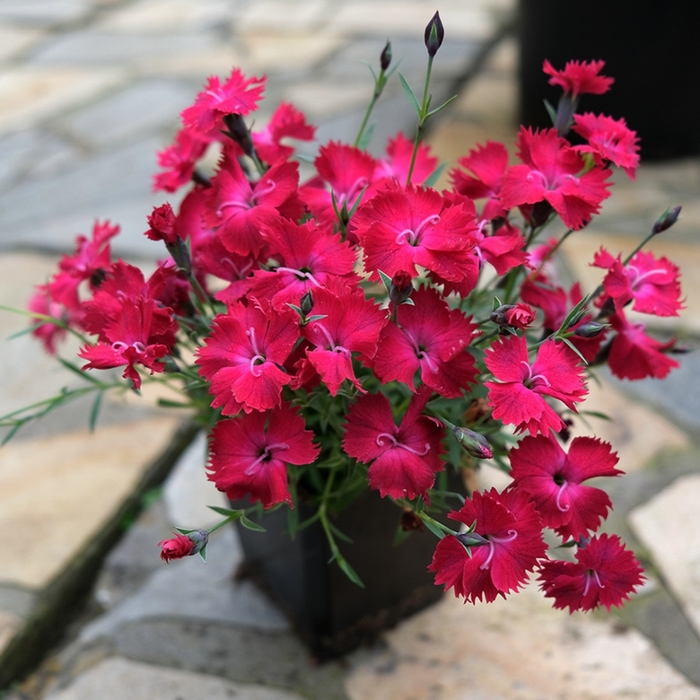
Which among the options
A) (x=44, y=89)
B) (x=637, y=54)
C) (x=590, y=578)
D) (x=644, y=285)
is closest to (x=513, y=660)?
(x=590, y=578)

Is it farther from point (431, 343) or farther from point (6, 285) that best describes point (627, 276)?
point (6, 285)

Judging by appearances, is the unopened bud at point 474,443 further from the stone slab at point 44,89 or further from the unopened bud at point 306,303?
the stone slab at point 44,89

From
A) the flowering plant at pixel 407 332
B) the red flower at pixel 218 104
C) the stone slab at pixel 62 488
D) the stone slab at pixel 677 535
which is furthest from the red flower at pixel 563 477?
the stone slab at pixel 62 488

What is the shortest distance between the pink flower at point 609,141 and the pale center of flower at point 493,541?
11.0 inches

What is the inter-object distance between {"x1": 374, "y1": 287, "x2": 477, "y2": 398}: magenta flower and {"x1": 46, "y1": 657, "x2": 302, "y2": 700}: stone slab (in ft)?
1.53

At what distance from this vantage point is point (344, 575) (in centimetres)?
75

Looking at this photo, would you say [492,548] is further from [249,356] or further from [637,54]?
[637,54]

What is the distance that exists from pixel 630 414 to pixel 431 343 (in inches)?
30.1

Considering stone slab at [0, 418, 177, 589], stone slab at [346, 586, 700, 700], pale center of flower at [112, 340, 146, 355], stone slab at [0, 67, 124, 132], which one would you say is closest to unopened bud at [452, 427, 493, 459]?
pale center of flower at [112, 340, 146, 355]

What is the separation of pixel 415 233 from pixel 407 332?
0.22ft

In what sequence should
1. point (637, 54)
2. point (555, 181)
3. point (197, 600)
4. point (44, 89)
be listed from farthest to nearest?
point (44, 89) → point (637, 54) → point (197, 600) → point (555, 181)

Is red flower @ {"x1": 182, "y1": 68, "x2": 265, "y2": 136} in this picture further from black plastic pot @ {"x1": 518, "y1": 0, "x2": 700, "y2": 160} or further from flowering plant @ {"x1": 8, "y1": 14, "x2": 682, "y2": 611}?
black plastic pot @ {"x1": 518, "y1": 0, "x2": 700, "y2": 160}

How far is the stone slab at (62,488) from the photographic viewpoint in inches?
37.7

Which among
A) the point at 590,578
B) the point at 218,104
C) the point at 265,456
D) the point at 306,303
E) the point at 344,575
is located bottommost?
the point at 344,575
